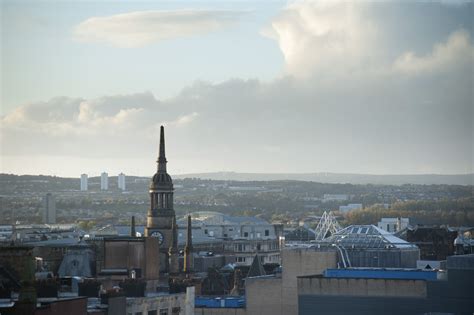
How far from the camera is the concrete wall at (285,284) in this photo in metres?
97.6

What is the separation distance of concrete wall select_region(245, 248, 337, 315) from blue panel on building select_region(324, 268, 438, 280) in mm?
3556

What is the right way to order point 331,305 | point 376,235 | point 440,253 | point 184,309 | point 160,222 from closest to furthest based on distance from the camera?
point 184,309
point 331,305
point 376,235
point 160,222
point 440,253

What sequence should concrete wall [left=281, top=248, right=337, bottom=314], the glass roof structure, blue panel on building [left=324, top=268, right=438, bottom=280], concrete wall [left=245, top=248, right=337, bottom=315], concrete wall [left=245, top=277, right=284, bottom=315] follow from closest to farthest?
blue panel on building [left=324, top=268, right=438, bottom=280] → concrete wall [left=245, top=277, right=284, bottom=315] → concrete wall [left=245, top=248, right=337, bottom=315] → concrete wall [left=281, top=248, right=337, bottom=314] → the glass roof structure

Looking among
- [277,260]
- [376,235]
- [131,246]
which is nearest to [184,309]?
[131,246]

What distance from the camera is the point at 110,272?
98375 mm

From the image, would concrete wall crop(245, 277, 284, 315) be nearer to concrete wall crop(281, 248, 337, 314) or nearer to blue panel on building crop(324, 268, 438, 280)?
concrete wall crop(281, 248, 337, 314)

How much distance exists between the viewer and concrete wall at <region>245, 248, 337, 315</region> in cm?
9762

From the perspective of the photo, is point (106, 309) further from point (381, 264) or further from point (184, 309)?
point (381, 264)

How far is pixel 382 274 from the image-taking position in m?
94.1

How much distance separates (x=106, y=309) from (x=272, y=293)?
25.6 metres

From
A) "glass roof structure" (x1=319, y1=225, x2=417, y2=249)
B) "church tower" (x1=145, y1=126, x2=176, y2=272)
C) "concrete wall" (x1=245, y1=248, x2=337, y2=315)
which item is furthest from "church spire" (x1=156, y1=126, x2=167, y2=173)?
"concrete wall" (x1=245, y1=248, x2=337, y2=315)

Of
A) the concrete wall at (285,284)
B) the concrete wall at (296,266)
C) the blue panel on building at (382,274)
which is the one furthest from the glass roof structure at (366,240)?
the blue panel on building at (382,274)

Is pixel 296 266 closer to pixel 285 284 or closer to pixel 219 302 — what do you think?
pixel 285 284

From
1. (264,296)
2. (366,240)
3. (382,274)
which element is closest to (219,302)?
(264,296)
